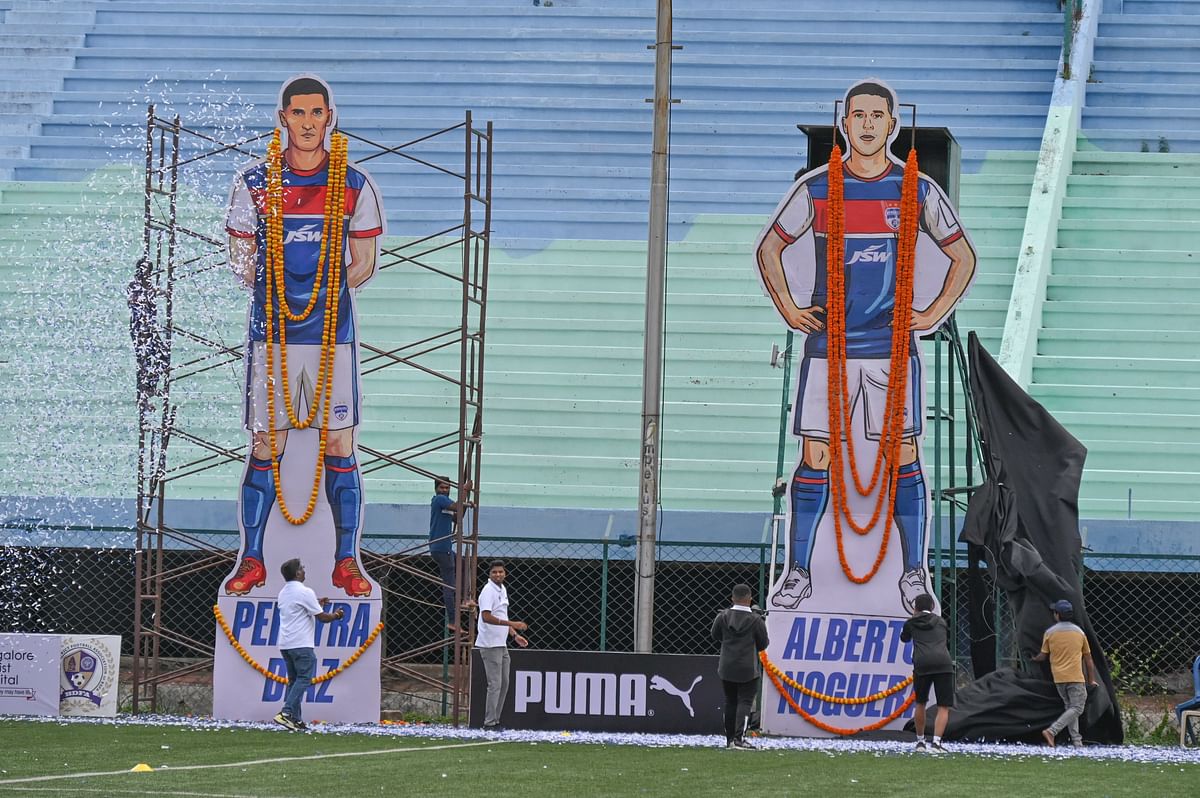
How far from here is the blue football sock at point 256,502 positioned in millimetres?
17219

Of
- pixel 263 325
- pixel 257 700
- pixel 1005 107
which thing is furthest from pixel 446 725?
pixel 1005 107

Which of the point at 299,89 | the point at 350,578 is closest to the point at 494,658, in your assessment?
the point at 350,578

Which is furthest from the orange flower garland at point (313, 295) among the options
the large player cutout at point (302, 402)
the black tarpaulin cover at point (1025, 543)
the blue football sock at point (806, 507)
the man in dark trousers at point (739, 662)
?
the black tarpaulin cover at point (1025, 543)

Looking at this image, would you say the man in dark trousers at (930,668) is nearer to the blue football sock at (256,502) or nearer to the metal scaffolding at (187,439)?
the metal scaffolding at (187,439)

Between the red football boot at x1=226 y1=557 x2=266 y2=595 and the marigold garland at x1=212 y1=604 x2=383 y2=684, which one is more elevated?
the red football boot at x1=226 y1=557 x2=266 y2=595

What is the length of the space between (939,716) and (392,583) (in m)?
7.25

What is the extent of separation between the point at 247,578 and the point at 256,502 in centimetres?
66

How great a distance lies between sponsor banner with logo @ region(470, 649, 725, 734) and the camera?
16.3 metres

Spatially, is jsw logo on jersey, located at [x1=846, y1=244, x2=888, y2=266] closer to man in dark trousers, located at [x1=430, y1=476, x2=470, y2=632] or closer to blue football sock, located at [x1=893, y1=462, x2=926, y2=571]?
blue football sock, located at [x1=893, y1=462, x2=926, y2=571]

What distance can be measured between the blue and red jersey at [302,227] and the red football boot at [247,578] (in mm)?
1957

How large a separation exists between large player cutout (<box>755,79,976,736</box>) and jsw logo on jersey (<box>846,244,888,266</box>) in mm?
12

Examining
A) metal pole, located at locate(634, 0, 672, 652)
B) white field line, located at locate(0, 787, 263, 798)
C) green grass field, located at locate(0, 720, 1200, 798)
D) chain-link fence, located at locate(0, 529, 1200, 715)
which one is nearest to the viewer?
white field line, located at locate(0, 787, 263, 798)

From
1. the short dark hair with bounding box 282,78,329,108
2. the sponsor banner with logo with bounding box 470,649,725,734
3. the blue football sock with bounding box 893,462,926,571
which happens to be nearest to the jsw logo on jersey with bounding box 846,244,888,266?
the blue football sock with bounding box 893,462,926,571

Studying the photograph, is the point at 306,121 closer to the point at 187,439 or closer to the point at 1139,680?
the point at 187,439
